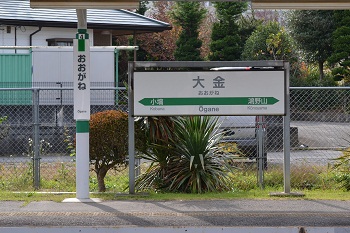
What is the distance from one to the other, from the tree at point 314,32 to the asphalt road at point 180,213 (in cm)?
2329

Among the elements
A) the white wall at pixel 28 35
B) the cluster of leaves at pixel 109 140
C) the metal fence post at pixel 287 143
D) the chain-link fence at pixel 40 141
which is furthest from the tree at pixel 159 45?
the metal fence post at pixel 287 143

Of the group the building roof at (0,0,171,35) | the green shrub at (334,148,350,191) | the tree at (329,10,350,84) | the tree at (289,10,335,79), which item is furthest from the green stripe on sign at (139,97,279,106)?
the tree at (289,10,335,79)

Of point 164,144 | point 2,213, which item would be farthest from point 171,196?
point 2,213

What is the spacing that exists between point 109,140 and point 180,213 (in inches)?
111

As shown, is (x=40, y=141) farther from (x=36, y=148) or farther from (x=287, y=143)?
(x=287, y=143)

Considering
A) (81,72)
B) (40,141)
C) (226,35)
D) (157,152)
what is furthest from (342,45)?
(81,72)

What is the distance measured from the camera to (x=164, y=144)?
12.1 metres

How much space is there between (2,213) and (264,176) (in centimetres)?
534

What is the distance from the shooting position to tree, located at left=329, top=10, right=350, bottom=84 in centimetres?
3016

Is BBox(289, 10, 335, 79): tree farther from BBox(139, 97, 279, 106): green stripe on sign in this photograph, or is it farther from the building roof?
BBox(139, 97, 279, 106): green stripe on sign

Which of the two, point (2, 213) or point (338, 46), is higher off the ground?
point (338, 46)

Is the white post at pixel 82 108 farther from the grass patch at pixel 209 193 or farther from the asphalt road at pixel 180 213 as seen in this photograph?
the asphalt road at pixel 180 213

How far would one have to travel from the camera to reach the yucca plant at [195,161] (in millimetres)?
11922

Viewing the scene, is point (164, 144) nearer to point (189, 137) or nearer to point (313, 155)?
point (189, 137)
